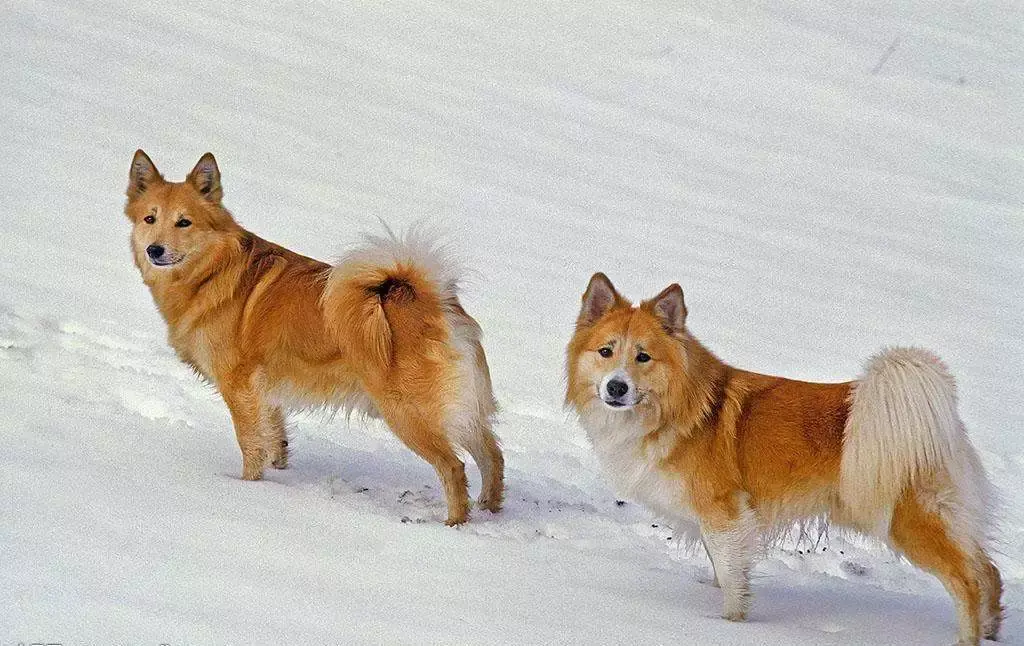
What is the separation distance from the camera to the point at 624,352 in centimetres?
511

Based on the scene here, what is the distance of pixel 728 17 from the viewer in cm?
1792

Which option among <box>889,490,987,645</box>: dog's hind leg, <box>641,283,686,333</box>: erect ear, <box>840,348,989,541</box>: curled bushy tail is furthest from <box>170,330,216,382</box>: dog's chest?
<box>889,490,987,645</box>: dog's hind leg

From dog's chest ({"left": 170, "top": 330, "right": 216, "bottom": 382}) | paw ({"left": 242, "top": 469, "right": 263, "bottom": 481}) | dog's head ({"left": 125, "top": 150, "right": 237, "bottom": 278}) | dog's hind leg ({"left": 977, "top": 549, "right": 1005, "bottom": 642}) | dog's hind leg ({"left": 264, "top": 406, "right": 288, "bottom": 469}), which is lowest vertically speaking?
paw ({"left": 242, "top": 469, "right": 263, "bottom": 481})

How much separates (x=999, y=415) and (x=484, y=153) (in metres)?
7.12

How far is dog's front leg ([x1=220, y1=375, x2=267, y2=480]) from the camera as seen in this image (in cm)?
588

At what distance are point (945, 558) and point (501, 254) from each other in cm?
698

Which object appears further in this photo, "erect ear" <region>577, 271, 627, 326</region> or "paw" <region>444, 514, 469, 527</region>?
"paw" <region>444, 514, 469, 527</region>

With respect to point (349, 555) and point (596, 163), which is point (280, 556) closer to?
point (349, 555)

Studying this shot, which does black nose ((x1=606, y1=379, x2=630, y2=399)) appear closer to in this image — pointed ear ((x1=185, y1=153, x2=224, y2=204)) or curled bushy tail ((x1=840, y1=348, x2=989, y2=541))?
curled bushy tail ((x1=840, y1=348, x2=989, y2=541))

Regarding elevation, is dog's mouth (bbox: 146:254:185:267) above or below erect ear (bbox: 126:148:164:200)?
below

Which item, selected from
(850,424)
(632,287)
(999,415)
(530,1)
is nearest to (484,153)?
(632,287)

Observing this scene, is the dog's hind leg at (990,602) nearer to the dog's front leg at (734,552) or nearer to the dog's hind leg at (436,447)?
the dog's front leg at (734,552)

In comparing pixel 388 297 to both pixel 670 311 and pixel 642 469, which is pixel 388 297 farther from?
pixel 642 469

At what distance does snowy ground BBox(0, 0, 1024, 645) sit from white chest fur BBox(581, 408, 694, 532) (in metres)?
0.37
